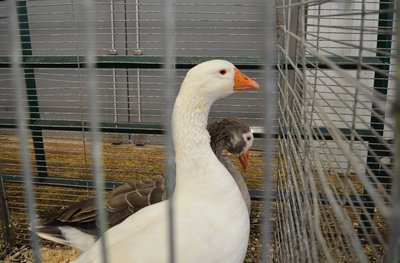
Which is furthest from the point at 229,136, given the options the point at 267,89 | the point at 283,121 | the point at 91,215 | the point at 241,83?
the point at 267,89

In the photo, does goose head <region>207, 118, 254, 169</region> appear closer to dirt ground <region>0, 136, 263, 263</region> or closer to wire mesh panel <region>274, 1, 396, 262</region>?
wire mesh panel <region>274, 1, 396, 262</region>

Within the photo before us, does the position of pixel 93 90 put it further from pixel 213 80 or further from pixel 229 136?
pixel 229 136

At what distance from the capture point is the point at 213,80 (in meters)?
1.30

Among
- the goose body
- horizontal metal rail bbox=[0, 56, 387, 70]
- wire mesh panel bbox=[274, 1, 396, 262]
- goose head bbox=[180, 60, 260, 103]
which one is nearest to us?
wire mesh panel bbox=[274, 1, 396, 262]

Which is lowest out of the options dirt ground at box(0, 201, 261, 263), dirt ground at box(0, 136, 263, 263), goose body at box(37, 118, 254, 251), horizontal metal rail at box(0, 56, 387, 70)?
dirt ground at box(0, 201, 261, 263)

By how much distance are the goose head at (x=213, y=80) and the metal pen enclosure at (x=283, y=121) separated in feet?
0.41

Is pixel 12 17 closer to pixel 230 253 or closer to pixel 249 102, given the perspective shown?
pixel 230 253

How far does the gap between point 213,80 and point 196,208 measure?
43 cm

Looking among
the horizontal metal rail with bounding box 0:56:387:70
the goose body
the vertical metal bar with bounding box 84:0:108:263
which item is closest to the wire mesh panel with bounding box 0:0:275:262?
the horizontal metal rail with bounding box 0:56:387:70

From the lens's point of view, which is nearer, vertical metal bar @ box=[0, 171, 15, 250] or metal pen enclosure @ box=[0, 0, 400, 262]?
metal pen enclosure @ box=[0, 0, 400, 262]

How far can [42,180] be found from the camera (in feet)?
6.37

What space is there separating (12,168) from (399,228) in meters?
2.43

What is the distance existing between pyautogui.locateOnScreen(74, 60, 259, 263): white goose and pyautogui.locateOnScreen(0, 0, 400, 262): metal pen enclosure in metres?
0.12

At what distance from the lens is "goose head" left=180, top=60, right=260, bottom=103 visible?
1.27m
